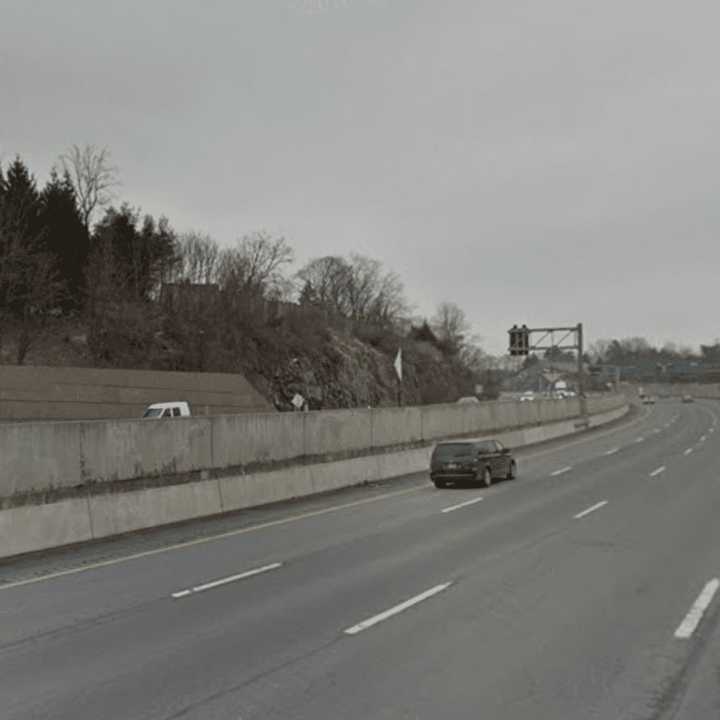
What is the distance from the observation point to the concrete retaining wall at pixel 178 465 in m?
17.0

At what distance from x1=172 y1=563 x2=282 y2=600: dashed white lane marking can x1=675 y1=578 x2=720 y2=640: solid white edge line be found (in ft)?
19.9

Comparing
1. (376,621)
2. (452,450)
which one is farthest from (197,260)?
(376,621)

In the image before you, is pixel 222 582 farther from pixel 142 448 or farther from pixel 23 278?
pixel 23 278

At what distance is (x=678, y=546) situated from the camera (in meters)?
14.9

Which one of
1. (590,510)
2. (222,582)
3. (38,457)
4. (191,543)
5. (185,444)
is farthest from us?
(185,444)

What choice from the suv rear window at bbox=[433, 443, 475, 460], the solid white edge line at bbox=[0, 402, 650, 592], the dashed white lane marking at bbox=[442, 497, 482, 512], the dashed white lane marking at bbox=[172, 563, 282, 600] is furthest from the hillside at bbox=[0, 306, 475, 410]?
the dashed white lane marking at bbox=[172, 563, 282, 600]

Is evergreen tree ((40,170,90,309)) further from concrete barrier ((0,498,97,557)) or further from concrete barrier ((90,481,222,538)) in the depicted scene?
Answer: concrete barrier ((0,498,97,557))

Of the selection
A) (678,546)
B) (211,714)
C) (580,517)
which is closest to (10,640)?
(211,714)

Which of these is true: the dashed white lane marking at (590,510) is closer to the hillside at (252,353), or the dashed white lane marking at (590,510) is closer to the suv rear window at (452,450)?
the suv rear window at (452,450)

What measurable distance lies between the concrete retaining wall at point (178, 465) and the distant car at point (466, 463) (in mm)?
2858

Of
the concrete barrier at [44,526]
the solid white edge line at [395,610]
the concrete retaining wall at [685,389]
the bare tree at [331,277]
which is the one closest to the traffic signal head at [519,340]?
the concrete barrier at [44,526]

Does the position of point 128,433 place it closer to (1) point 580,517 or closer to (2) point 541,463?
(1) point 580,517

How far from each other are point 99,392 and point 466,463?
2186cm

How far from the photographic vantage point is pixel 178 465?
22406 mm
